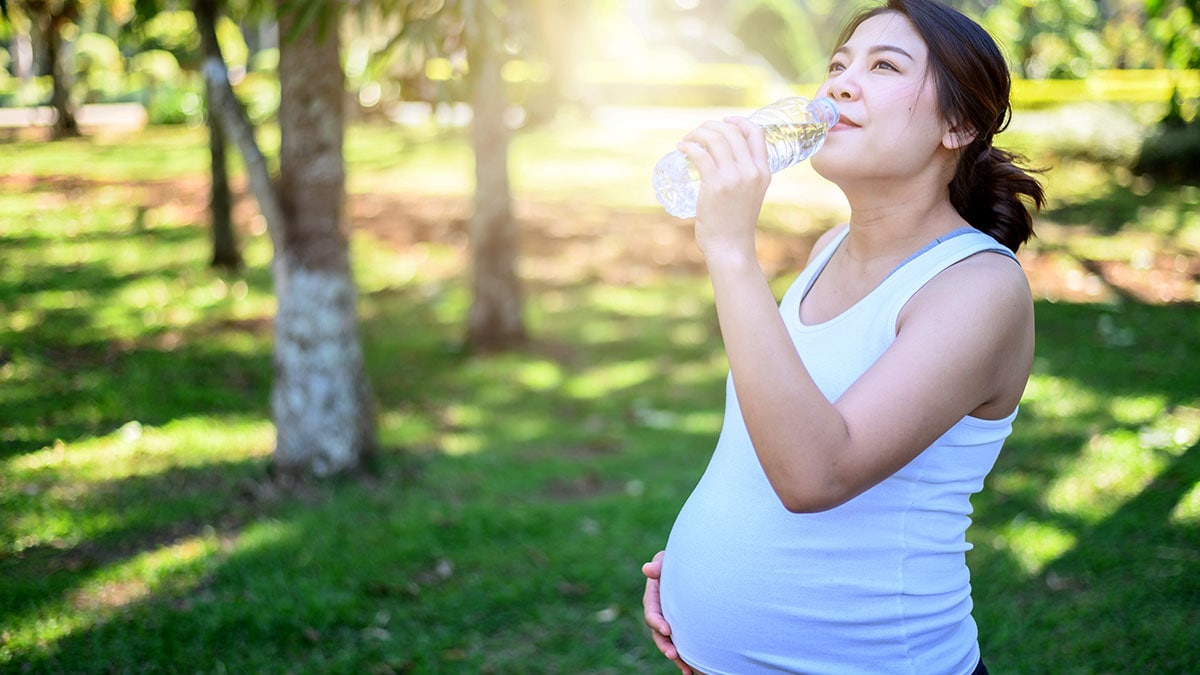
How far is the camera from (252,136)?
474 cm

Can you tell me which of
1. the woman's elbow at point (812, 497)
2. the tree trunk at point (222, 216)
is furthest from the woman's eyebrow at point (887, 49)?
the tree trunk at point (222, 216)

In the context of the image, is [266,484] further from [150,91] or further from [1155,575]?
[150,91]

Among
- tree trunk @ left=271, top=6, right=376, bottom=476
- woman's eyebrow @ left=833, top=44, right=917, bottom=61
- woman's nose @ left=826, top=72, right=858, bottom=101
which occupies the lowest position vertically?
tree trunk @ left=271, top=6, right=376, bottom=476

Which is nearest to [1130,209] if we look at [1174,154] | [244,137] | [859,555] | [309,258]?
[1174,154]

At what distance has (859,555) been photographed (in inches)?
65.1

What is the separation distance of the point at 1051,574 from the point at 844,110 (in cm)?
319

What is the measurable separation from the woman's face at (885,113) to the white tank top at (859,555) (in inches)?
6.3

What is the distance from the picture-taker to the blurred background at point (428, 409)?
12.3 feet

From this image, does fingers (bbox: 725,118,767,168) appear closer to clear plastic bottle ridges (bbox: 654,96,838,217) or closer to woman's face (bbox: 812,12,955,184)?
clear plastic bottle ridges (bbox: 654,96,838,217)

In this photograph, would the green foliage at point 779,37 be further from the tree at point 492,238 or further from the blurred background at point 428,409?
the tree at point 492,238

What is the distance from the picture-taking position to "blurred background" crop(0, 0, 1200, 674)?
3.74m

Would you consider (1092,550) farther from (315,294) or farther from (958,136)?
(315,294)

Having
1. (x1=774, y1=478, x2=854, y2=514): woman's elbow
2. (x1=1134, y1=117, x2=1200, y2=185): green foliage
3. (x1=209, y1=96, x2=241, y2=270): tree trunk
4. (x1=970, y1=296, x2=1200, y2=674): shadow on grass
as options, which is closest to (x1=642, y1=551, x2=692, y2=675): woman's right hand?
(x1=774, y1=478, x2=854, y2=514): woman's elbow

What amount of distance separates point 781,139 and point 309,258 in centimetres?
363
